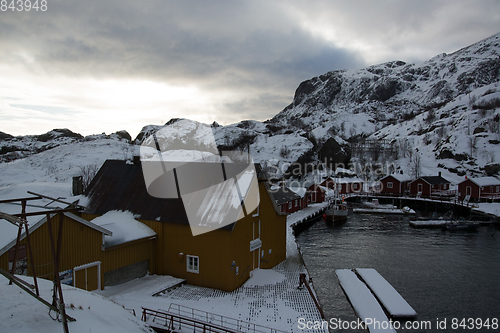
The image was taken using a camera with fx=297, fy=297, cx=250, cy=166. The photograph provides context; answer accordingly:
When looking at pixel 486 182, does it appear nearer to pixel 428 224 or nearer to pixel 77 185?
pixel 428 224

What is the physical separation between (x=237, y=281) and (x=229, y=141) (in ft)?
277

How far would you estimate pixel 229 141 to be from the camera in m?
98.2

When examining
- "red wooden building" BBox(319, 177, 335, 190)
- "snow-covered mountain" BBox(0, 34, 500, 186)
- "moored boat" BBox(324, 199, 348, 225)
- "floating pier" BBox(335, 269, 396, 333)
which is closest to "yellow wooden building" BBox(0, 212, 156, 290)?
"floating pier" BBox(335, 269, 396, 333)

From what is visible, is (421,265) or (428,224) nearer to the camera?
(421,265)

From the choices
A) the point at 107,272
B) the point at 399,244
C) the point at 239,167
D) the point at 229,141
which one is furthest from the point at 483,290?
the point at 229,141

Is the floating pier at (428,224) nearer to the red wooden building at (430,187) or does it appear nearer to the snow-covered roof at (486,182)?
the snow-covered roof at (486,182)

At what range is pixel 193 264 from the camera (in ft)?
50.5

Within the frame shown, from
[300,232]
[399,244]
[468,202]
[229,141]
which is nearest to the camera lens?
[399,244]

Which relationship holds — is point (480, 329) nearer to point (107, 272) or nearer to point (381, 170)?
point (107, 272)

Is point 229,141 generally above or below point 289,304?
above

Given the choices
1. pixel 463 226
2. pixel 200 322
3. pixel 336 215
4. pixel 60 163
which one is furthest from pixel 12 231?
pixel 60 163

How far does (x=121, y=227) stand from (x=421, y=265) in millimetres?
23569

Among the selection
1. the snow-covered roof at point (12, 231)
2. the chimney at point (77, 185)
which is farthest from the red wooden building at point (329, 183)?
the snow-covered roof at point (12, 231)

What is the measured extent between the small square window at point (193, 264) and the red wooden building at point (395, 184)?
59.0 m
